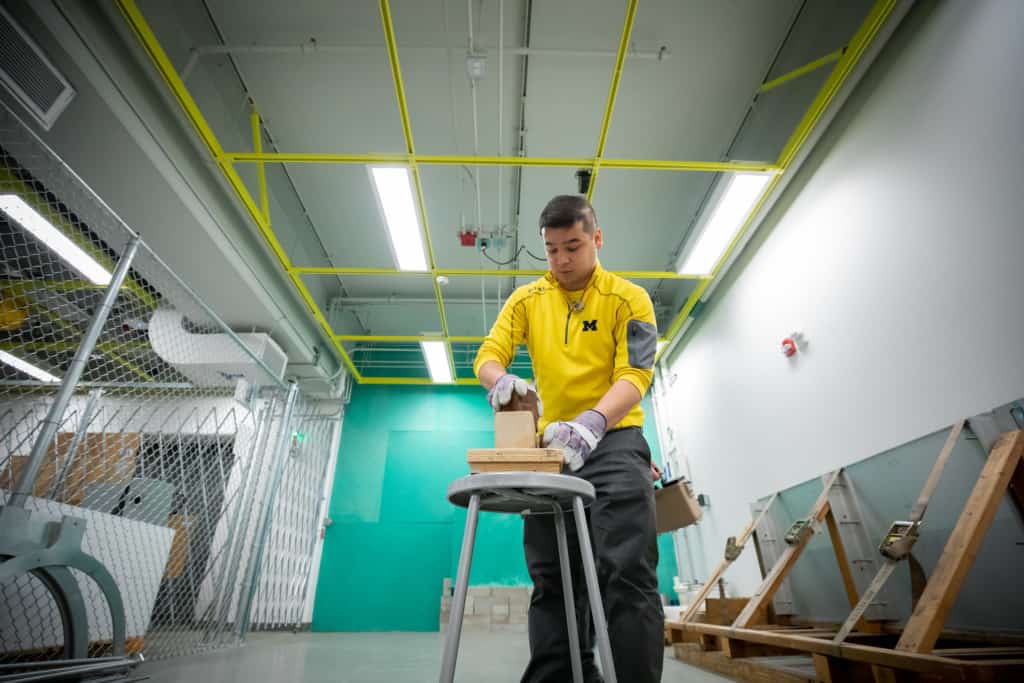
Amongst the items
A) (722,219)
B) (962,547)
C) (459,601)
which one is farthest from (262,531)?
(722,219)

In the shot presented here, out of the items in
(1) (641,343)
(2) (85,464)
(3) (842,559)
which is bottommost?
(3) (842,559)

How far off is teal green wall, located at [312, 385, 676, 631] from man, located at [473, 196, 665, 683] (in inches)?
232

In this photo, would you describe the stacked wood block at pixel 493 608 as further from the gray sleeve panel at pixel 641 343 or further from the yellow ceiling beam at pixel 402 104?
the gray sleeve panel at pixel 641 343

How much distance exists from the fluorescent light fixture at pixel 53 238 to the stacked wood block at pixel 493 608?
5.43m

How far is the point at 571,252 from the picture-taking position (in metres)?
1.52

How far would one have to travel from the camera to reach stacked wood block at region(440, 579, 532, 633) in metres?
6.17

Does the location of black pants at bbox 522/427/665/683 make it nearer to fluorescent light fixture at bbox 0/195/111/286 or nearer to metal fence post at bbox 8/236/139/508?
metal fence post at bbox 8/236/139/508

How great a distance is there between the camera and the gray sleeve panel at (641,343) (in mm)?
→ 1376

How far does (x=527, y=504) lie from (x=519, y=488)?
0.80 ft

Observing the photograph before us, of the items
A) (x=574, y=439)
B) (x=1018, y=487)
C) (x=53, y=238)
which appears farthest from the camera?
(x=53, y=238)

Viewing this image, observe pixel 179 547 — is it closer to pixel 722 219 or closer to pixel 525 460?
pixel 525 460

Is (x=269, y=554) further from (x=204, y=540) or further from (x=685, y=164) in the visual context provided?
(x=685, y=164)

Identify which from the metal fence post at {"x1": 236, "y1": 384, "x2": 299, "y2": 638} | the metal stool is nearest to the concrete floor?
the metal fence post at {"x1": 236, "y1": 384, "x2": 299, "y2": 638}

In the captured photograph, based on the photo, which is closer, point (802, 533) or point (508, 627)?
point (802, 533)
